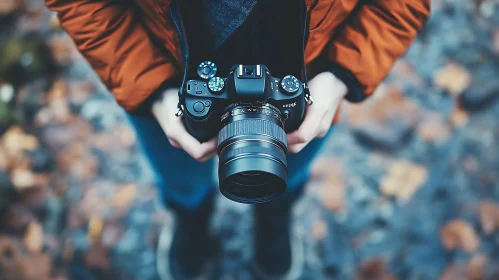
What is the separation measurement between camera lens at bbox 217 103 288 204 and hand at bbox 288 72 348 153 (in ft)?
0.22

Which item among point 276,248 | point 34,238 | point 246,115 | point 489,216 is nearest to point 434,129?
point 489,216

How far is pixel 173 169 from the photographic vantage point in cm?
123

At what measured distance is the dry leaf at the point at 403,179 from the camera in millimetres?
1726

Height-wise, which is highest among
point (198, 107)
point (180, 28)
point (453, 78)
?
point (180, 28)

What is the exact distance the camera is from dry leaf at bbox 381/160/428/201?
1.73 m

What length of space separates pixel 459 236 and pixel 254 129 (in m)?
1.11

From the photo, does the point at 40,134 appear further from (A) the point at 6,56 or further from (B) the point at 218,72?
(B) the point at 218,72

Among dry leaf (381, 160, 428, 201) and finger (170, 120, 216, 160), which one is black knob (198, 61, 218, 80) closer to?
finger (170, 120, 216, 160)

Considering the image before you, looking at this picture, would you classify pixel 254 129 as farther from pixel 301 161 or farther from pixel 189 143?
pixel 301 161

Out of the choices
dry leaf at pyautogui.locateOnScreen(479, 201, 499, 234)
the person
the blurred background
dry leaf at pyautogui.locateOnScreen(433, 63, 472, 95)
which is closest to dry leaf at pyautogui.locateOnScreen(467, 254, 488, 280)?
the blurred background

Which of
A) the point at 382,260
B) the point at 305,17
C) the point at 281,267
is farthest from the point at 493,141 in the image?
the point at 305,17

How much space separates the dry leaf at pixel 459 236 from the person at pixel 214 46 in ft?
2.48

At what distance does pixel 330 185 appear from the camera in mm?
1760

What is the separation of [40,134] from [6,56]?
0.39 m
